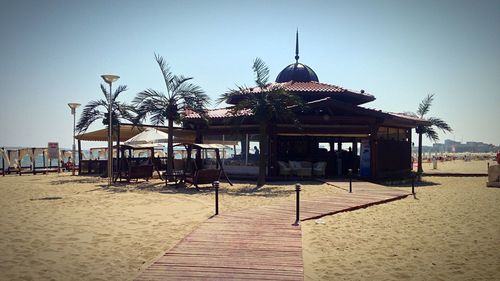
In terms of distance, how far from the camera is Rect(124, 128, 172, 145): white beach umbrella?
18.2 m

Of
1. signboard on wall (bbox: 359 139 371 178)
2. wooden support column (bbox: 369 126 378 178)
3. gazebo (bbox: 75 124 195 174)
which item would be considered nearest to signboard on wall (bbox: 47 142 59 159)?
gazebo (bbox: 75 124 195 174)

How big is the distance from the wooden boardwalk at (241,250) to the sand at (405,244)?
34cm

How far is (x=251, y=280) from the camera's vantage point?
4.39m

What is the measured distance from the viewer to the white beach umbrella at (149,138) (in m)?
18.2

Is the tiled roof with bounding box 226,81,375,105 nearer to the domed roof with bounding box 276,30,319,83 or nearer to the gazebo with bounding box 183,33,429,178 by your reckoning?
the gazebo with bounding box 183,33,429,178

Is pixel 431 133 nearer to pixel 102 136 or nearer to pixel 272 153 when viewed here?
pixel 272 153

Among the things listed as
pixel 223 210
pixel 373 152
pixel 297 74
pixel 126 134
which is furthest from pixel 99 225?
pixel 297 74

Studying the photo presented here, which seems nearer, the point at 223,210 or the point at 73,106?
the point at 223,210

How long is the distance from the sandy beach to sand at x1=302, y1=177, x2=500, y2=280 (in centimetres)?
2

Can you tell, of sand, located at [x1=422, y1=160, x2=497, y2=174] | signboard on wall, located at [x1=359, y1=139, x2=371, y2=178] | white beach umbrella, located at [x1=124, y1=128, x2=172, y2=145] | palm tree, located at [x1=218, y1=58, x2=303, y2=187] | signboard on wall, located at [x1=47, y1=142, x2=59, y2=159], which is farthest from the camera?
sand, located at [x1=422, y1=160, x2=497, y2=174]

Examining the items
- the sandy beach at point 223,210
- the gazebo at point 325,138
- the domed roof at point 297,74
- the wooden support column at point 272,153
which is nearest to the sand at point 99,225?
the sandy beach at point 223,210

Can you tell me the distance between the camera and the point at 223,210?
9.20 metres

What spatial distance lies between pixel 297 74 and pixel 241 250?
19.4 metres

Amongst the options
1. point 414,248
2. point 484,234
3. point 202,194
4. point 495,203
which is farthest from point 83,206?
point 495,203
